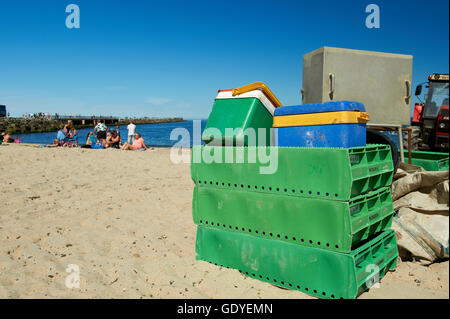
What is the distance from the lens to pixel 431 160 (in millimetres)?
5387

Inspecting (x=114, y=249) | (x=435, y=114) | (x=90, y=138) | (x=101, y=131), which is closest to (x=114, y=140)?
(x=101, y=131)

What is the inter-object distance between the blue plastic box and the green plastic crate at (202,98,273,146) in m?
0.14

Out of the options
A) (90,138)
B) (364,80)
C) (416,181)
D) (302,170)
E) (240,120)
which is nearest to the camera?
(302,170)

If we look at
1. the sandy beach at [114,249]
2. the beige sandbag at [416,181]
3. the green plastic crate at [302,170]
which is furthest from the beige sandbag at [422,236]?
the green plastic crate at [302,170]

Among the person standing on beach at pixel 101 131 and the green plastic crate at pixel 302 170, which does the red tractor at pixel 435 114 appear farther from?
the person standing on beach at pixel 101 131

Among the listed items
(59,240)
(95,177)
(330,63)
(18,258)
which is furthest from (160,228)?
(330,63)

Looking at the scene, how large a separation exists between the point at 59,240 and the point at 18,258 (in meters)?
0.56

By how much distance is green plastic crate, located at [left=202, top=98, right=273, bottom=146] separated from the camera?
9.77 feet

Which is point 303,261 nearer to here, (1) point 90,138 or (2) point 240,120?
(2) point 240,120

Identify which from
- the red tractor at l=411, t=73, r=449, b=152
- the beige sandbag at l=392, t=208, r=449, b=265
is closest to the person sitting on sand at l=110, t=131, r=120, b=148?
the red tractor at l=411, t=73, r=449, b=152

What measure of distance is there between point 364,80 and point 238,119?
14.3 feet

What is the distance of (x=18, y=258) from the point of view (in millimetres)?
3328

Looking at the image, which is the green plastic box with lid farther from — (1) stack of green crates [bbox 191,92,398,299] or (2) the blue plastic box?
(2) the blue plastic box

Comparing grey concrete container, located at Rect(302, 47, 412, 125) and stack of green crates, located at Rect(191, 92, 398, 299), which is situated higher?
grey concrete container, located at Rect(302, 47, 412, 125)
